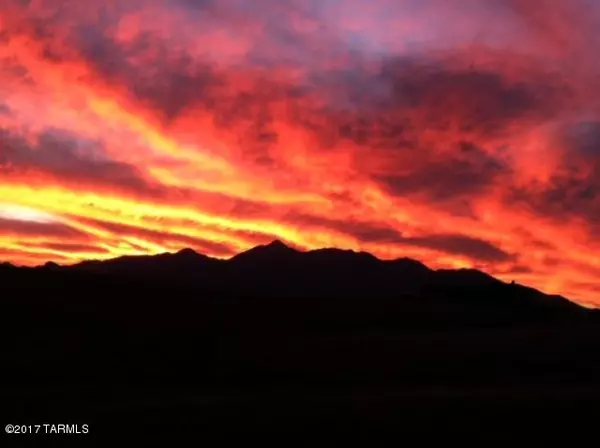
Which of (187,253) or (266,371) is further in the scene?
(187,253)

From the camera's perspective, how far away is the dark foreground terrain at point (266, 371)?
16.8 m

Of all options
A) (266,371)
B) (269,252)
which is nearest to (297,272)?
(269,252)

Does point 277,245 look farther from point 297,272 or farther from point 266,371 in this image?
point 266,371

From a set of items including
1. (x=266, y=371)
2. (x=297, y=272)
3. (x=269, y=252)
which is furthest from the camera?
(x=269, y=252)

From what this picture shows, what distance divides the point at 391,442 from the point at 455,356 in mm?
15564

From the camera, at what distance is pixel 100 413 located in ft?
58.8

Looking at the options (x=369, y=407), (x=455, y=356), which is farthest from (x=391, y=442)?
(x=455, y=356)

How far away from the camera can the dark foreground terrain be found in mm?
16781

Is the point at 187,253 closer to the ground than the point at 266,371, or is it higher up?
higher up

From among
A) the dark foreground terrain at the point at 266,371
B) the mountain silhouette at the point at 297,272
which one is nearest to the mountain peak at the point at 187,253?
the mountain silhouette at the point at 297,272

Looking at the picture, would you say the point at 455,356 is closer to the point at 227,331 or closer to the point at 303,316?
the point at 227,331

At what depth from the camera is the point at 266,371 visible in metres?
26.6

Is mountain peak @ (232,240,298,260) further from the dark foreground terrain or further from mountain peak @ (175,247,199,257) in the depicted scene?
the dark foreground terrain

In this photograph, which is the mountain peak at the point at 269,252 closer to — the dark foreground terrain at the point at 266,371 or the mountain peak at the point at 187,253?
the mountain peak at the point at 187,253
